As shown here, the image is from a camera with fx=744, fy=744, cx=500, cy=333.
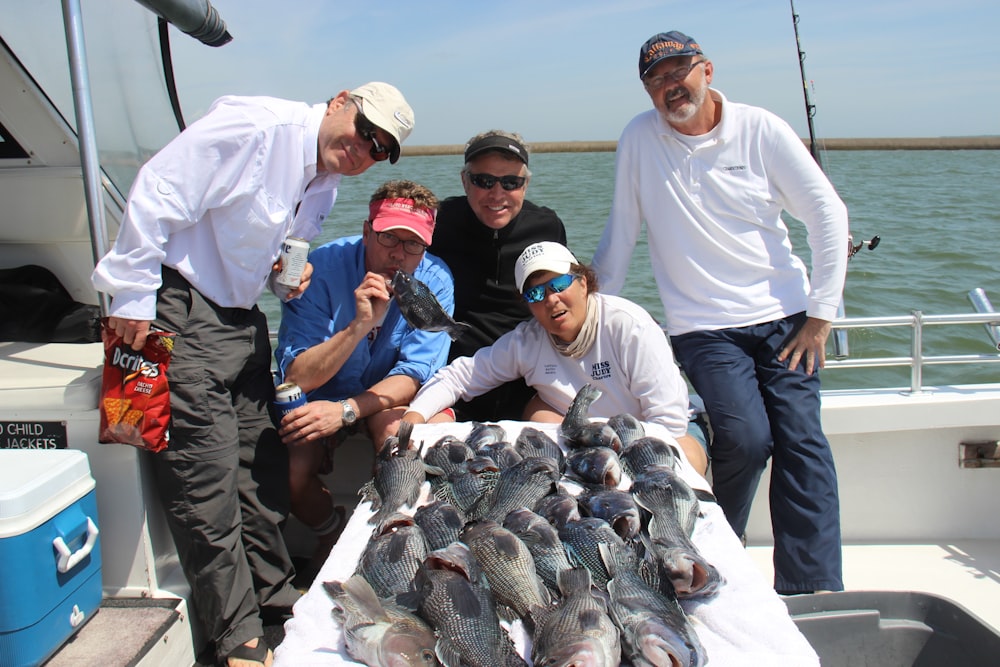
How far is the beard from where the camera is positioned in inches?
133

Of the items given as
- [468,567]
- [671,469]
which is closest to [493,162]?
[671,469]

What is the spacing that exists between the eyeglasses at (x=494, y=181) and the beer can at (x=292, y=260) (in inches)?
41.8

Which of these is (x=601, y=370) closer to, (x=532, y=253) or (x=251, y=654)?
(x=532, y=253)

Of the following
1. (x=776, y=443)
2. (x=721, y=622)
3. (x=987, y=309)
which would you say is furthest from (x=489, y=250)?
(x=987, y=309)

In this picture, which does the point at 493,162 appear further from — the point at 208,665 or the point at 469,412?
the point at 208,665

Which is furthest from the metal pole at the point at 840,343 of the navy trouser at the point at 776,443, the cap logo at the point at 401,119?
the cap logo at the point at 401,119

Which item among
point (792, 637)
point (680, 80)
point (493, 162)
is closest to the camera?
point (792, 637)

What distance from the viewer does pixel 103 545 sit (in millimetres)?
2807

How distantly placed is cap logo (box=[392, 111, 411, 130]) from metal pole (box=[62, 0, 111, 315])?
1.06m

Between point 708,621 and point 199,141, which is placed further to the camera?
point 199,141

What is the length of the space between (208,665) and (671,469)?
1.94m

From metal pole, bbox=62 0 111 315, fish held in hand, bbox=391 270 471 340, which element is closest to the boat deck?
fish held in hand, bbox=391 270 471 340

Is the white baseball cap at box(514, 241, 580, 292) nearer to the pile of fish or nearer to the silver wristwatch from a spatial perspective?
the pile of fish

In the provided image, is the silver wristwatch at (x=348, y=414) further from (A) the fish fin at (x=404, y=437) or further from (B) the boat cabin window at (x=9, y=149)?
(B) the boat cabin window at (x=9, y=149)
